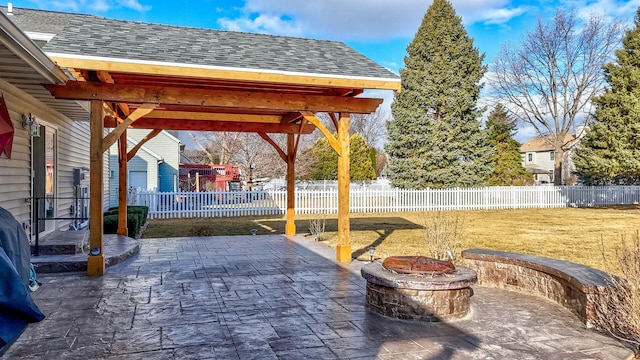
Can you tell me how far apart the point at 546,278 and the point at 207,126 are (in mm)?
7848

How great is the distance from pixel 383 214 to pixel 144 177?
446 inches

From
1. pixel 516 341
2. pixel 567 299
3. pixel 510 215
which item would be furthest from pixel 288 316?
pixel 510 215

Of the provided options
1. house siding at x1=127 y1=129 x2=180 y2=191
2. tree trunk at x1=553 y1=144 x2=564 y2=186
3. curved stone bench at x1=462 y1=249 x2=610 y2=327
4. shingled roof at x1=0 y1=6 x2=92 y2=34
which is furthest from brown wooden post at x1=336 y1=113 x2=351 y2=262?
tree trunk at x1=553 y1=144 x2=564 y2=186

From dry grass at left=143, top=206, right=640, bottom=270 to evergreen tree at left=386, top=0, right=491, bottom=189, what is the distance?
131 inches

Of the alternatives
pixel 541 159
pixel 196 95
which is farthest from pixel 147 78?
pixel 541 159

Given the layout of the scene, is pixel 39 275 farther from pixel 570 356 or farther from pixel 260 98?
pixel 570 356

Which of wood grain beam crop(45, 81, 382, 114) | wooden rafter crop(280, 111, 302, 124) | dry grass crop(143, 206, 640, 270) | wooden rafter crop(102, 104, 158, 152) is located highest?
wooden rafter crop(280, 111, 302, 124)

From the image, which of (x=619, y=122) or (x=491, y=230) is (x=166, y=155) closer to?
(x=491, y=230)

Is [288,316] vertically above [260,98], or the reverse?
[260,98]

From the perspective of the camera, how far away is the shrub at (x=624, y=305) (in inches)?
142

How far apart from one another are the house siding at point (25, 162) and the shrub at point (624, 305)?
23.0ft

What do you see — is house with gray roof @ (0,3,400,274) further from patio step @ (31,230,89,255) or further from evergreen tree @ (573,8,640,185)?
evergreen tree @ (573,8,640,185)

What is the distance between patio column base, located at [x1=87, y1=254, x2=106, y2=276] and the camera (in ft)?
20.4

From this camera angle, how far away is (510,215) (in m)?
17.2
